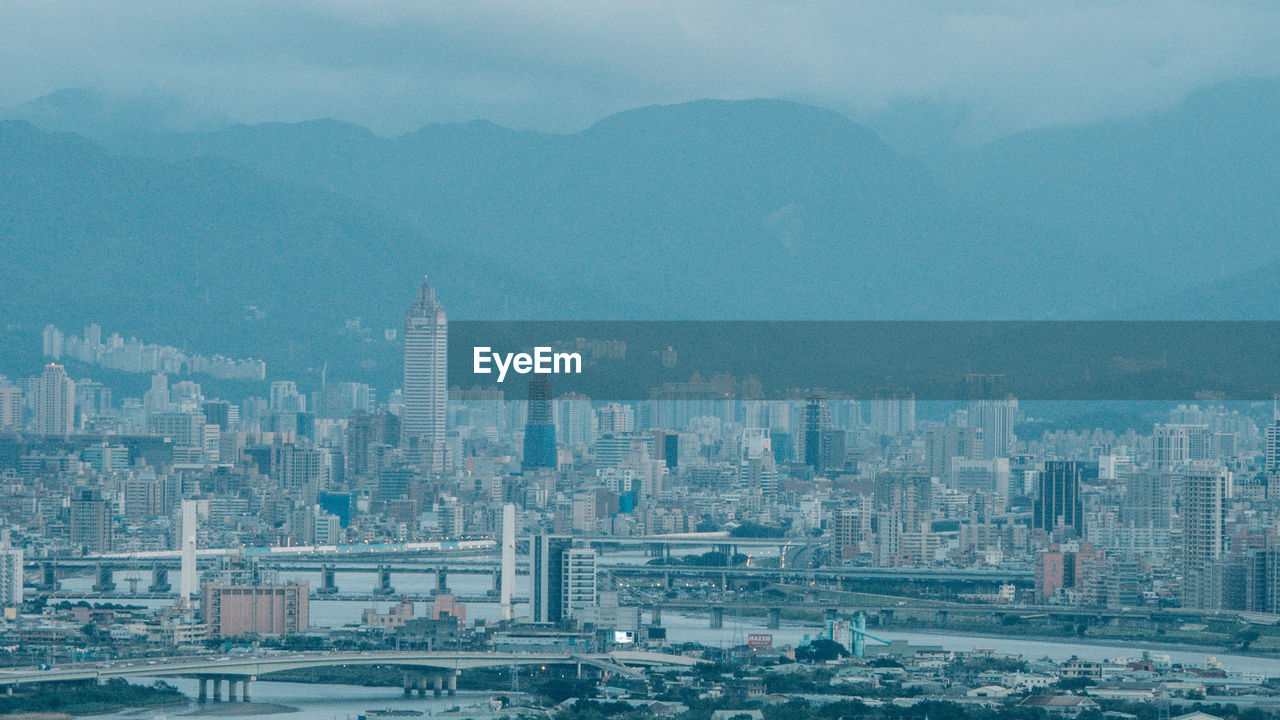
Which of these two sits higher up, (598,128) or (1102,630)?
(598,128)

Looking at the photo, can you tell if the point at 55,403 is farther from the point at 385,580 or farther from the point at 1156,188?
the point at 1156,188

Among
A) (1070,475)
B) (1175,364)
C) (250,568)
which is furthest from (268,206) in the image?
(250,568)

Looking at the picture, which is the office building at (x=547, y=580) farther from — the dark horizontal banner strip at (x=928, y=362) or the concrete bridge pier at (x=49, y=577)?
the dark horizontal banner strip at (x=928, y=362)

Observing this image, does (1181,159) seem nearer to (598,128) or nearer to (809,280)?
(809,280)

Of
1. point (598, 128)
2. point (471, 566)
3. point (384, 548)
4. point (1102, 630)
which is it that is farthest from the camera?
point (598, 128)

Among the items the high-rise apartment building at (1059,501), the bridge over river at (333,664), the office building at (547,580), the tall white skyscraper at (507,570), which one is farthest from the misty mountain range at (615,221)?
the bridge over river at (333,664)

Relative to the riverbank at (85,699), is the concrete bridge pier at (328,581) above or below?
above

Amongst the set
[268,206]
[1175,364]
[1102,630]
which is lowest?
[1102,630]

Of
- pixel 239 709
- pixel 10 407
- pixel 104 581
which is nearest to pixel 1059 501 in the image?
pixel 104 581
